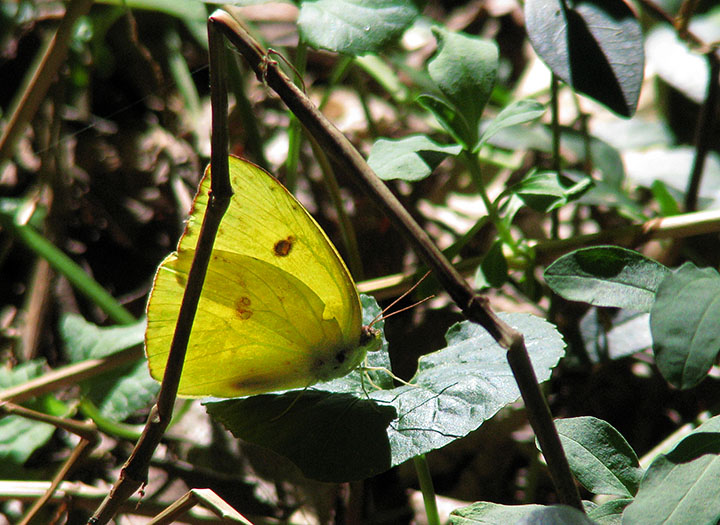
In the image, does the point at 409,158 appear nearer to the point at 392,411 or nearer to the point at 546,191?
the point at 546,191

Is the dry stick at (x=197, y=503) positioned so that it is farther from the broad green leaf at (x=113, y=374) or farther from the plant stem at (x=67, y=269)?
the plant stem at (x=67, y=269)

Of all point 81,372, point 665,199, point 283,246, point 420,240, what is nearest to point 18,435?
point 81,372

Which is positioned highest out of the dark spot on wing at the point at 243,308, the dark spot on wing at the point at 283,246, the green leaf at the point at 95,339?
the dark spot on wing at the point at 283,246

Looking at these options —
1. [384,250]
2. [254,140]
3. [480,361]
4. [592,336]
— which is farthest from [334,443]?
[384,250]

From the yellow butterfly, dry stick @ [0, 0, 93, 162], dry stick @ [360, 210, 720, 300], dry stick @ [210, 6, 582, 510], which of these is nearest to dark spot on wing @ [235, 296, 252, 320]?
the yellow butterfly

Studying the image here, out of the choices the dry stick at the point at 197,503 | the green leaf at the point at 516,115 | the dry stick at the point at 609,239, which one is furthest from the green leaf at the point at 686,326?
the dry stick at the point at 197,503

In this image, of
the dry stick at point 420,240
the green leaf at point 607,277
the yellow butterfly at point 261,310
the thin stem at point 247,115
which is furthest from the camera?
the thin stem at point 247,115
